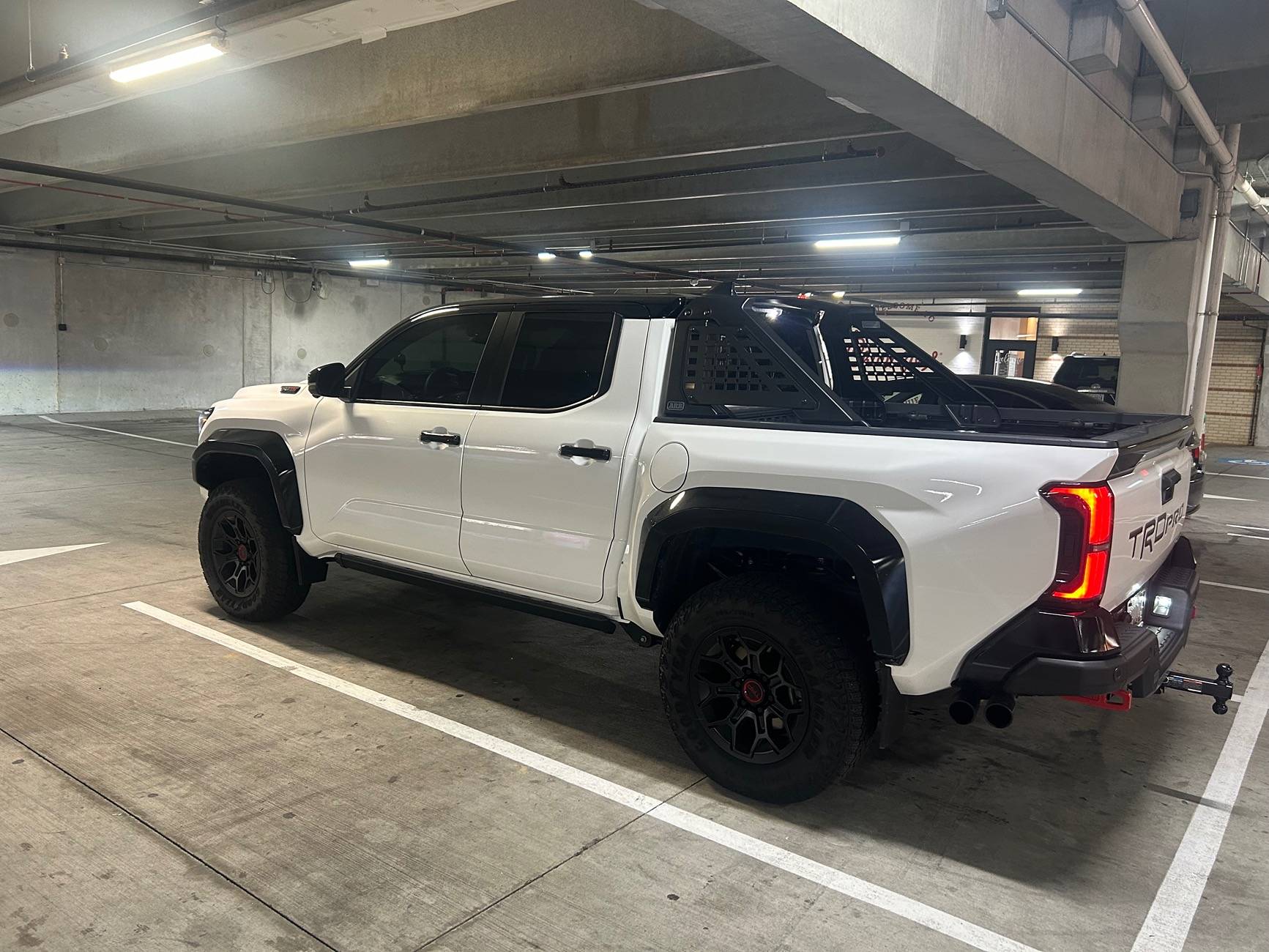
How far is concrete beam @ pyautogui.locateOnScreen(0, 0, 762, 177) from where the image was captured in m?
6.18

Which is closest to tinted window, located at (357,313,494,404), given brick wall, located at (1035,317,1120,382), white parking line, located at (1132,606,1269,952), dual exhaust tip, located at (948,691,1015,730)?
dual exhaust tip, located at (948,691,1015,730)

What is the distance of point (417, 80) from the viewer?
729 cm

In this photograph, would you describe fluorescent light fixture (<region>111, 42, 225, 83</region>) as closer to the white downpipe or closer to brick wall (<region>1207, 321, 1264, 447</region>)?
Result: the white downpipe

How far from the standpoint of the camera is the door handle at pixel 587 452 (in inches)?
139

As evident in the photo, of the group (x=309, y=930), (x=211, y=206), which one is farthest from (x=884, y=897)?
(x=211, y=206)

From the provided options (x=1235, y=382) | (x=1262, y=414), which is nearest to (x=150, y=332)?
(x=1235, y=382)

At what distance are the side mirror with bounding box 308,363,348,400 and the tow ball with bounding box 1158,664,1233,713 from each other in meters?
3.81

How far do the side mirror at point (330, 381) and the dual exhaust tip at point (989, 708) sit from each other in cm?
320

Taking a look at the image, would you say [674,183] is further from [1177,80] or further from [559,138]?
[1177,80]

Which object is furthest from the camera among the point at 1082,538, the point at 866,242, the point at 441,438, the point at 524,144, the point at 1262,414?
the point at 1262,414

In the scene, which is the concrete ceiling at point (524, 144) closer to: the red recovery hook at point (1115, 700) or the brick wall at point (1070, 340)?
the red recovery hook at point (1115, 700)

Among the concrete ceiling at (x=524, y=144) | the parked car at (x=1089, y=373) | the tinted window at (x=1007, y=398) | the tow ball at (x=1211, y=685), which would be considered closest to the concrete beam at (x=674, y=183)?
the concrete ceiling at (x=524, y=144)

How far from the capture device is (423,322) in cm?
440

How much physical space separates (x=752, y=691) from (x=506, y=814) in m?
0.95
